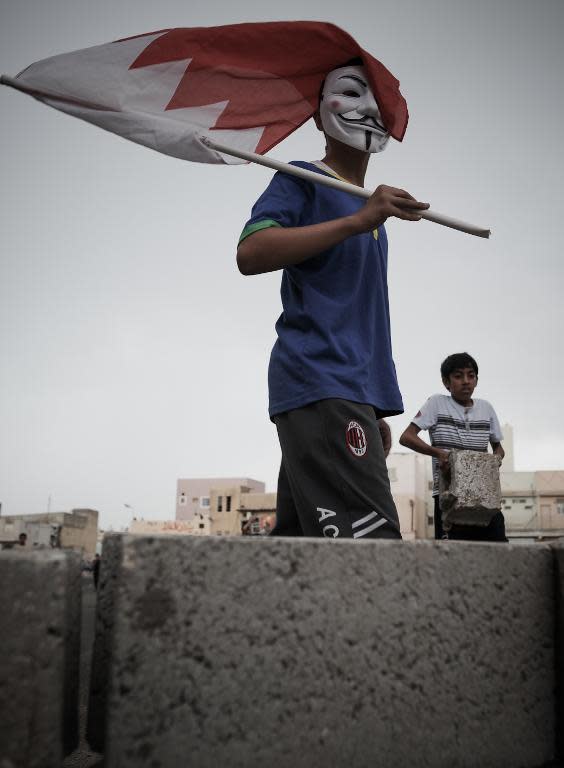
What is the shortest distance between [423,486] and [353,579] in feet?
166

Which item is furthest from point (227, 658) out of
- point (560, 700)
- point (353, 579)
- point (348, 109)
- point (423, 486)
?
point (423, 486)

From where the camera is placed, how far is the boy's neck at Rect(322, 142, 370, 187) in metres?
2.55

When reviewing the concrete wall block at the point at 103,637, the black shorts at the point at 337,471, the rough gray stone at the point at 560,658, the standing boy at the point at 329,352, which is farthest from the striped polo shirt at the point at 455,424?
the concrete wall block at the point at 103,637

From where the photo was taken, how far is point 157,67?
2.98 m

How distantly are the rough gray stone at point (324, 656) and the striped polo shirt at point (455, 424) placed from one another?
3.30 meters

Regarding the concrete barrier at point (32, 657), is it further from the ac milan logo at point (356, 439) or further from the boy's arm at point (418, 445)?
the boy's arm at point (418, 445)

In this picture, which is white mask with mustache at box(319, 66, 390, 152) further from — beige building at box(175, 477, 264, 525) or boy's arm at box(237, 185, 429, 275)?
beige building at box(175, 477, 264, 525)

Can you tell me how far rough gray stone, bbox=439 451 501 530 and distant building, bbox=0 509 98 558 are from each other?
45.9m

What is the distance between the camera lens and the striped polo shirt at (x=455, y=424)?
15.9ft

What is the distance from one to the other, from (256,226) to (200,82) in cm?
142

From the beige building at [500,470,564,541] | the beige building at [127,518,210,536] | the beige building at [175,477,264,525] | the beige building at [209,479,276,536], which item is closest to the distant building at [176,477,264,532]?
the beige building at [175,477,264,525]

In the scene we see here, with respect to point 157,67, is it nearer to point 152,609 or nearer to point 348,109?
point 348,109

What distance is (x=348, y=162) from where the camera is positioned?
2.55 m

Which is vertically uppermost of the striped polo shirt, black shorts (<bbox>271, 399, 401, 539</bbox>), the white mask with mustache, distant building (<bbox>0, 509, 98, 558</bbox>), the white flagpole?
the white mask with mustache
